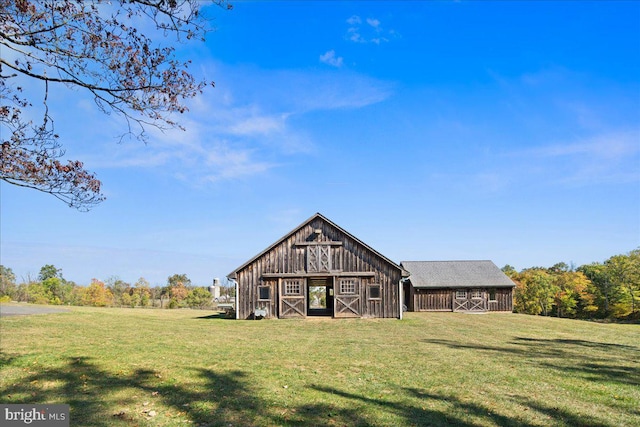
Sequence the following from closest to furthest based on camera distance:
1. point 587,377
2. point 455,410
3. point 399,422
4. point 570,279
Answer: point 399,422 < point 455,410 < point 587,377 < point 570,279

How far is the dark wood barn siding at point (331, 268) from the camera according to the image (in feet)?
86.2

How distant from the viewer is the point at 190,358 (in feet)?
36.3

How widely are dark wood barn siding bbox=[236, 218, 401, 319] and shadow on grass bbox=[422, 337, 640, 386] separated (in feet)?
32.8

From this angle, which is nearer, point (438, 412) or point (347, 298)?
point (438, 412)

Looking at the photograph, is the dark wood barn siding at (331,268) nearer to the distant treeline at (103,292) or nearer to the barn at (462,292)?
the barn at (462,292)

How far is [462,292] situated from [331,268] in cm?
1582

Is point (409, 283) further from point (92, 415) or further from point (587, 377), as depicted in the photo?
point (92, 415)

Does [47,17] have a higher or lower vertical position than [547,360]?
higher

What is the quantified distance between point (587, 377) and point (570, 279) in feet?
213

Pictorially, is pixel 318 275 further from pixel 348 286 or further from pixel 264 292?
pixel 264 292

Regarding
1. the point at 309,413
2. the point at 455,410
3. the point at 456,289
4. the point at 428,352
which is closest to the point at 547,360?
the point at 428,352

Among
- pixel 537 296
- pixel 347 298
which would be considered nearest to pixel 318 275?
pixel 347 298

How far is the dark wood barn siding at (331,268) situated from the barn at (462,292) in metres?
10.5

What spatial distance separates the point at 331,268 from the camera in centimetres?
2634
